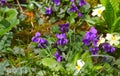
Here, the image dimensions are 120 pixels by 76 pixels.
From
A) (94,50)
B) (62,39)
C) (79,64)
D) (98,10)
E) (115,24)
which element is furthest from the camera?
(98,10)

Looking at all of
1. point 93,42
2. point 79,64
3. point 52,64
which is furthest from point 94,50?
point 52,64

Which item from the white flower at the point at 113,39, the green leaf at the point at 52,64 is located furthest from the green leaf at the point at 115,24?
the green leaf at the point at 52,64

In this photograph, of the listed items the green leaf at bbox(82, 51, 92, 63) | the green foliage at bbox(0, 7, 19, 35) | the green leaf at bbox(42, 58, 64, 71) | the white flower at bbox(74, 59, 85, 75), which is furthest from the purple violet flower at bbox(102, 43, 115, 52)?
the green foliage at bbox(0, 7, 19, 35)

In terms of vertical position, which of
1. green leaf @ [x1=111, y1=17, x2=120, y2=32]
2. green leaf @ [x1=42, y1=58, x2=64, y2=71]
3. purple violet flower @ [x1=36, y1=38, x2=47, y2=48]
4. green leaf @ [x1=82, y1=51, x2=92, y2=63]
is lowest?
green leaf @ [x1=42, y1=58, x2=64, y2=71]

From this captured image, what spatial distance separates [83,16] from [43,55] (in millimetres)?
702

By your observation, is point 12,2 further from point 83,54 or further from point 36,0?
point 83,54

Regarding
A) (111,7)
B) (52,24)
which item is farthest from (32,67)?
(111,7)

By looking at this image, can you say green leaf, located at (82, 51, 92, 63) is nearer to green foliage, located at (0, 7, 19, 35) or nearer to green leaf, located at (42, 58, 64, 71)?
green leaf, located at (42, 58, 64, 71)

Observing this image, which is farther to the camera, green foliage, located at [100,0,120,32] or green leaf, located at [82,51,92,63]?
green foliage, located at [100,0,120,32]

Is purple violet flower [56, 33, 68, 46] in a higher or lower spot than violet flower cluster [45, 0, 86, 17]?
lower

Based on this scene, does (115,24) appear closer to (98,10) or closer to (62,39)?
(98,10)

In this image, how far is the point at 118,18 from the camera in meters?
3.63

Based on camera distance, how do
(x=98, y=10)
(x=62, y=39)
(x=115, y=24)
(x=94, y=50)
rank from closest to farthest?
(x=94, y=50) → (x=62, y=39) → (x=115, y=24) → (x=98, y=10)

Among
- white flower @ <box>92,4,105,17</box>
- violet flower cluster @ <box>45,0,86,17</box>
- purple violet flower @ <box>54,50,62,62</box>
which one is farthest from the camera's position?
violet flower cluster @ <box>45,0,86,17</box>
